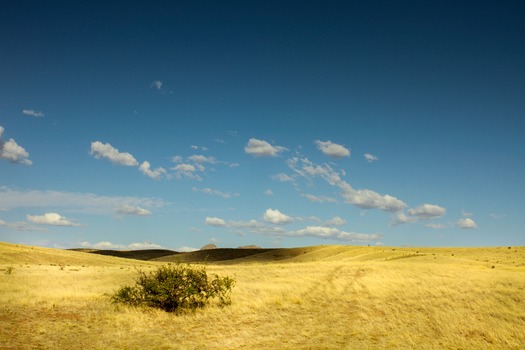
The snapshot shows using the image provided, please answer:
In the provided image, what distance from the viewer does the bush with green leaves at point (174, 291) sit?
21625 mm

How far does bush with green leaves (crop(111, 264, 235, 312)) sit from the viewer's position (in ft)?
70.9

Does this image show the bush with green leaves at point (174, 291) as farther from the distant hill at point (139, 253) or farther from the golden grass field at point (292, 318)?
the distant hill at point (139, 253)

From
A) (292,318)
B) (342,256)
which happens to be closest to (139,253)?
(342,256)

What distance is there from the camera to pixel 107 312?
19859 millimetres

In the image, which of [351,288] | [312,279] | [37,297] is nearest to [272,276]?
[312,279]

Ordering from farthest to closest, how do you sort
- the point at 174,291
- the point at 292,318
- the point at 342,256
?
the point at 342,256
the point at 174,291
the point at 292,318

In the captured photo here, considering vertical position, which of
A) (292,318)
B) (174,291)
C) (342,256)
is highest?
(342,256)

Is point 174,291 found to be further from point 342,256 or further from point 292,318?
point 342,256

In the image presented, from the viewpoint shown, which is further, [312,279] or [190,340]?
[312,279]

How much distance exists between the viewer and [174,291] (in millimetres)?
21719

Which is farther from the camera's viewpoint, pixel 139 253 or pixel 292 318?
pixel 139 253

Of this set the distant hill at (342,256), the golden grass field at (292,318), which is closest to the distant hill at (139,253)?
the distant hill at (342,256)

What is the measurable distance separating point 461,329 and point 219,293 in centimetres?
1241

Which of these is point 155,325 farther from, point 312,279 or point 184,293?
point 312,279
